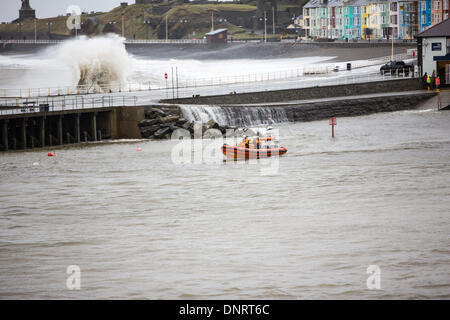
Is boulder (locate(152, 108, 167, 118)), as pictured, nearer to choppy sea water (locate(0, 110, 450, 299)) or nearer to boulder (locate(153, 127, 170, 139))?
boulder (locate(153, 127, 170, 139))

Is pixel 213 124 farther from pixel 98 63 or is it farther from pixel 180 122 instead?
pixel 98 63

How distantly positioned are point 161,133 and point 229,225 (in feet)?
67.4

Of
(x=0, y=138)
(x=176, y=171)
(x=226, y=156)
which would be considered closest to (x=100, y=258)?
(x=176, y=171)

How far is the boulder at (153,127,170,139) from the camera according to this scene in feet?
136

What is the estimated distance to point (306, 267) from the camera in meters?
17.2

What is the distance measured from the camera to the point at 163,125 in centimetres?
4197

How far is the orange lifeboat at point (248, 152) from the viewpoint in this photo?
33.7m

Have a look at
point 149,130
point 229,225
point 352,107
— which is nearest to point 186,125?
point 149,130

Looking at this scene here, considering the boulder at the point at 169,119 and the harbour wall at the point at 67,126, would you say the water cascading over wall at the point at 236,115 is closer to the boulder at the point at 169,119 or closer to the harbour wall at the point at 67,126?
the boulder at the point at 169,119

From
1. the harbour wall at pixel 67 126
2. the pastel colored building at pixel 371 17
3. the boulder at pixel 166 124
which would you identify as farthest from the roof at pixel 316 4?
the harbour wall at pixel 67 126

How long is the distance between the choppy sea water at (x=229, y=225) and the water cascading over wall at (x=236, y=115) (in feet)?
27.0

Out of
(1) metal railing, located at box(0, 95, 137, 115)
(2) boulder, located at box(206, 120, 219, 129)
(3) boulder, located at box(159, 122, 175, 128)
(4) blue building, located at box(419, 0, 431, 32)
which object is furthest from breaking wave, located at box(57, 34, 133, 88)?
(4) blue building, located at box(419, 0, 431, 32)

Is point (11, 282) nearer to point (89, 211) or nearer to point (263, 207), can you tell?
point (89, 211)
